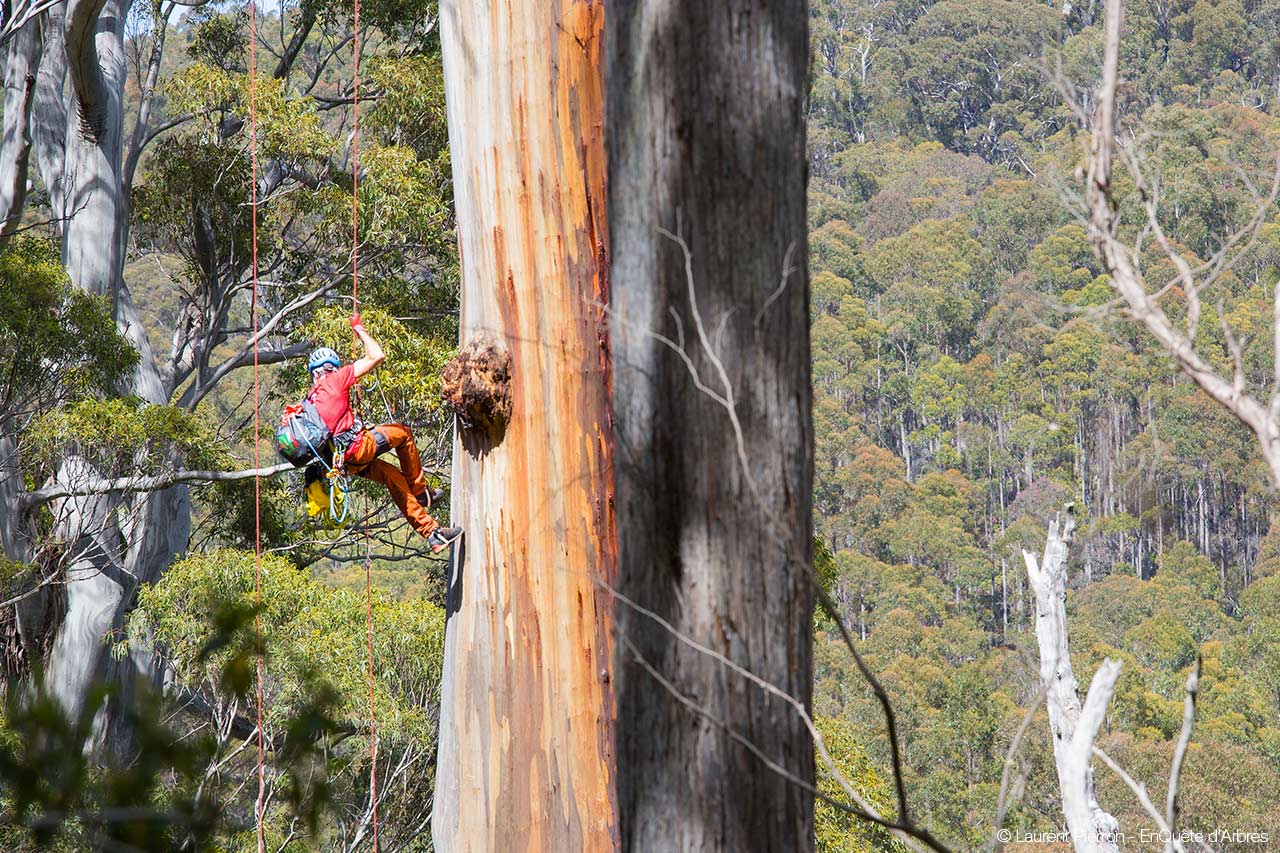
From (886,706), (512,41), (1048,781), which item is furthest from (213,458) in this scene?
(1048,781)

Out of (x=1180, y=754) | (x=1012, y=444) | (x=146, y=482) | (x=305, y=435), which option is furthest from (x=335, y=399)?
(x=1012, y=444)

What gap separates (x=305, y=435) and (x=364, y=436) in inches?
7.2

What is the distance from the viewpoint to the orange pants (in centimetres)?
402

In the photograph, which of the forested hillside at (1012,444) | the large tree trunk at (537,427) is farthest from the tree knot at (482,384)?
the forested hillside at (1012,444)

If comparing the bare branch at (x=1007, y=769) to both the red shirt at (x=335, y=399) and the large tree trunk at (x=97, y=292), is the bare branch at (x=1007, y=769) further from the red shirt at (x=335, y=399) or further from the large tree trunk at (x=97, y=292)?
the large tree trunk at (x=97, y=292)

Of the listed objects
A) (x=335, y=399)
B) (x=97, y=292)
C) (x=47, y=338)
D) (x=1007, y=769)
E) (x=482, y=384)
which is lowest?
(x=1007, y=769)

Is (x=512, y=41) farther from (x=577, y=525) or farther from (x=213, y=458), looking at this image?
(x=213, y=458)

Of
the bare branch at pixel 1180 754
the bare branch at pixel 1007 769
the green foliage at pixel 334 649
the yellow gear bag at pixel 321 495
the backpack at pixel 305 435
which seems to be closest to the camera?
the bare branch at pixel 1007 769

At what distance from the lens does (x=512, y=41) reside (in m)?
2.67

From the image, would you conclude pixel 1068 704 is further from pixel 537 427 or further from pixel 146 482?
pixel 146 482

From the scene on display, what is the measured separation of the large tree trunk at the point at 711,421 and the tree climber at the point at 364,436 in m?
2.43

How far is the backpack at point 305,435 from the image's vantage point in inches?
155

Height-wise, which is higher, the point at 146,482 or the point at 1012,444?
the point at 1012,444

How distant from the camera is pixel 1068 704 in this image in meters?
5.52
